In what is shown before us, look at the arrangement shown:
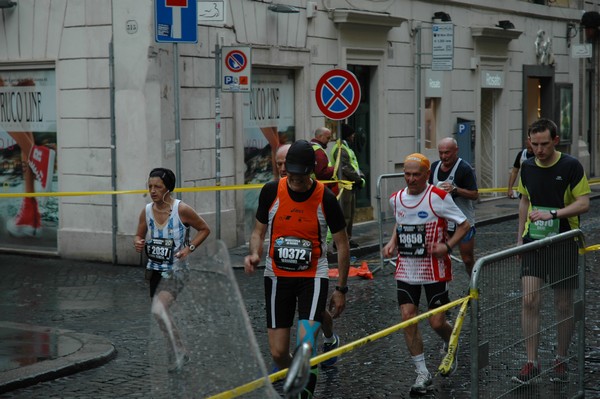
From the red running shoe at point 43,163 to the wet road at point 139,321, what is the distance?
1145mm

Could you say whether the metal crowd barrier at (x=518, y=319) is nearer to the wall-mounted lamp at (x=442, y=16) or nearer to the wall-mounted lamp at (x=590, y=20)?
the wall-mounted lamp at (x=442, y=16)

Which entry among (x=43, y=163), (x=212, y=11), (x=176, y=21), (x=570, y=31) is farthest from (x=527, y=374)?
(x=570, y=31)

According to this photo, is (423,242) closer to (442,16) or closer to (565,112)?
(442,16)

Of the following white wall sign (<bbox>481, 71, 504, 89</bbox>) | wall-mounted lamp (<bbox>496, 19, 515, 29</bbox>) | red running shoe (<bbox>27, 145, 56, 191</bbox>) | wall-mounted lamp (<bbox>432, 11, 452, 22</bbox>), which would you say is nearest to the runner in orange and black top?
red running shoe (<bbox>27, 145, 56, 191</bbox>)

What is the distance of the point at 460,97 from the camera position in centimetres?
2366

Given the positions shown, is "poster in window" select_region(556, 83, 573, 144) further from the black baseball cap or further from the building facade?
the black baseball cap

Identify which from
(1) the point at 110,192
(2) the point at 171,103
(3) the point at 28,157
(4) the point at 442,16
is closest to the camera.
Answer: (1) the point at 110,192

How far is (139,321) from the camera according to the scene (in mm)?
10453

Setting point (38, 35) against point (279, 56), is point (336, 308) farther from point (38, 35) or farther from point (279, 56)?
point (279, 56)

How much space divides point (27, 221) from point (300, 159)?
33.0ft

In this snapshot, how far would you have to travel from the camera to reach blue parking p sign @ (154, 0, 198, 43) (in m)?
13.2

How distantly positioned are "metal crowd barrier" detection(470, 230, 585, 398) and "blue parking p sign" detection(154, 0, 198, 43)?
24.7ft

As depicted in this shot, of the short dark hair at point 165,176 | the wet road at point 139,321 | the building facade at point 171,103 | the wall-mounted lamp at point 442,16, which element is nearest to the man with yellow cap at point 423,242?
the wet road at point 139,321

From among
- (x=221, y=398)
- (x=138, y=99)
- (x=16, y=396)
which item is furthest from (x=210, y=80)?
(x=221, y=398)
